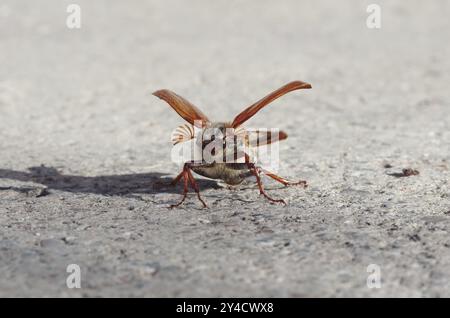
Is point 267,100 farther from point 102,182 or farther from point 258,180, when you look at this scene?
point 102,182

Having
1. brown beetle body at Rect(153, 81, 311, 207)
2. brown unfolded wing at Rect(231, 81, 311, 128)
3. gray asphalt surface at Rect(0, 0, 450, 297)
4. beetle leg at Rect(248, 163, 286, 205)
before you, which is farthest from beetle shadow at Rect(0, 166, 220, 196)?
brown unfolded wing at Rect(231, 81, 311, 128)

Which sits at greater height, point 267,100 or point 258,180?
point 267,100

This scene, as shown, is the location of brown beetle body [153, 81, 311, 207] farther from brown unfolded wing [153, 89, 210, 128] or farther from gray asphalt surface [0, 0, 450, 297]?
gray asphalt surface [0, 0, 450, 297]

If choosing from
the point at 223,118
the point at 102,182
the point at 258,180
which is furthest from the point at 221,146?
the point at 223,118

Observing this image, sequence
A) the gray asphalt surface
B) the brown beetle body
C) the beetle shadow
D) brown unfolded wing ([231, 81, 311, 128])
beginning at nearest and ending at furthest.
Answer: the gray asphalt surface
brown unfolded wing ([231, 81, 311, 128])
the brown beetle body
the beetle shadow

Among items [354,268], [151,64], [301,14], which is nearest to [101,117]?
[151,64]
